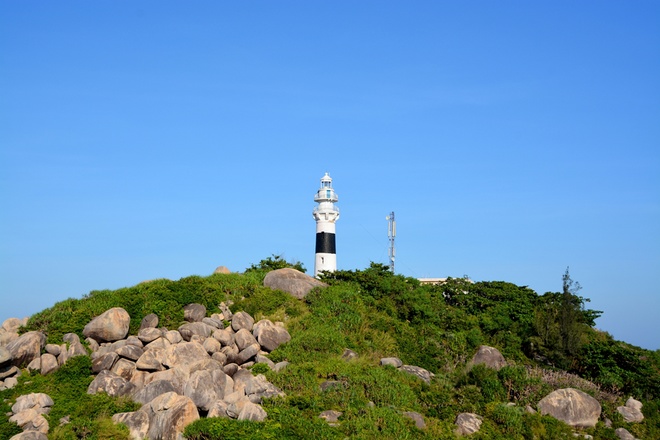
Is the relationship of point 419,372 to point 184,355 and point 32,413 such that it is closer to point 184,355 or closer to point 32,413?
point 184,355

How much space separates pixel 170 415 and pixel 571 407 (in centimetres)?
1412

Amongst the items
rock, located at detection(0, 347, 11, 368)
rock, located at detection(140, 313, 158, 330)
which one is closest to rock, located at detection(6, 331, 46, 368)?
rock, located at detection(0, 347, 11, 368)

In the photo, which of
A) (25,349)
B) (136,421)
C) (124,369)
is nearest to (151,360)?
(124,369)

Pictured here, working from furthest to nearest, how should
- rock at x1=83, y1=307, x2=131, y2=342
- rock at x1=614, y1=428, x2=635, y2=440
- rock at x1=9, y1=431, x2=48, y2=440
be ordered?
rock at x1=83, y1=307, x2=131, y2=342 < rock at x1=614, y1=428, x2=635, y2=440 < rock at x1=9, y1=431, x2=48, y2=440

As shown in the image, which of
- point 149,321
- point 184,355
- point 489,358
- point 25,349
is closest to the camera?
point 184,355

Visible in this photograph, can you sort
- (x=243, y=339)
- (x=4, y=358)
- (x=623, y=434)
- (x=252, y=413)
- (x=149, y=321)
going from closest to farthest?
(x=252, y=413) < (x=623, y=434) < (x=4, y=358) < (x=243, y=339) < (x=149, y=321)

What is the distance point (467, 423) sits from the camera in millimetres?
24188

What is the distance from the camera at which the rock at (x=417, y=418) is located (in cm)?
2359

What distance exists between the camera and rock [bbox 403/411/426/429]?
23594mm

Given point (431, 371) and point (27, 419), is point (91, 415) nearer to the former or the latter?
point (27, 419)

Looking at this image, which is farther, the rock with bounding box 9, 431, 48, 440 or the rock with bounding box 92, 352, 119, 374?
the rock with bounding box 92, 352, 119, 374

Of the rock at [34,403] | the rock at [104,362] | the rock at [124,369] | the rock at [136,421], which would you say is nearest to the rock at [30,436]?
the rock at [34,403]

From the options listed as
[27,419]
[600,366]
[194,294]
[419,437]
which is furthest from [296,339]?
[600,366]

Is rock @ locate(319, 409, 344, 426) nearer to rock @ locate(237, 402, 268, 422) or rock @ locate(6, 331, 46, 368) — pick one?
rock @ locate(237, 402, 268, 422)
